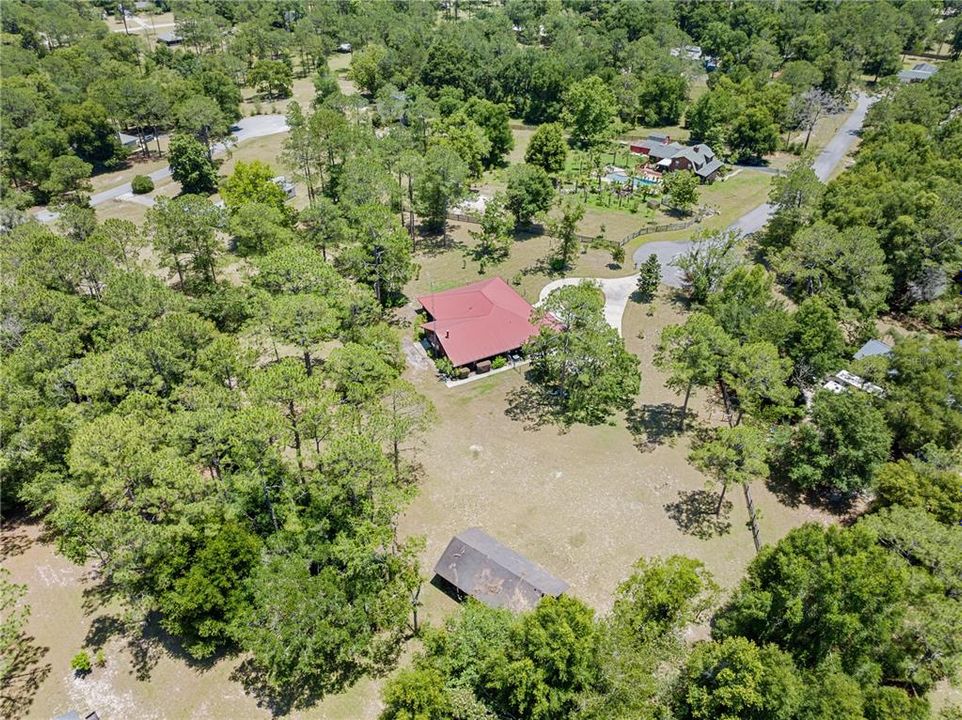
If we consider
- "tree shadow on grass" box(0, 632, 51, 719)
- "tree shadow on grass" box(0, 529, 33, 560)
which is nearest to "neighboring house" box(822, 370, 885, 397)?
"tree shadow on grass" box(0, 632, 51, 719)

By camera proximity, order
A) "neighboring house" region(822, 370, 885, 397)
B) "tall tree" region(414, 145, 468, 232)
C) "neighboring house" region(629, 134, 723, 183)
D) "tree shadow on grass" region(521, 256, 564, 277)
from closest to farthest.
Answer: "neighboring house" region(822, 370, 885, 397), "tree shadow on grass" region(521, 256, 564, 277), "tall tree" region(414, 145, 468, 232), "neighboring house" region(629, 134, 723, 183)

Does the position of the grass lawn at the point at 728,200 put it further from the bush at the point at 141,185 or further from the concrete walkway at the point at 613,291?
the bush at the point at 141,185

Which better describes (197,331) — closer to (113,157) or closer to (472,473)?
(472,473)

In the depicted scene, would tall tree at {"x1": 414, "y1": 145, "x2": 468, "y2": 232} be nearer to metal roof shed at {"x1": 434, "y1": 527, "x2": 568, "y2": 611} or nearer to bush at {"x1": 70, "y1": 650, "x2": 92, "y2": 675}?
metal roof shed at {"x1": 434, "y1": 527, "x2": 568, "y2": 611}

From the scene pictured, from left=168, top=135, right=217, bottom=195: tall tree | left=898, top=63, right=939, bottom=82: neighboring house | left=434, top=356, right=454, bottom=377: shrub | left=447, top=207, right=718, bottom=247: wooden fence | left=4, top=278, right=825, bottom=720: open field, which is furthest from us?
left=898, top=63, right=939, bottom=82: neighboring house

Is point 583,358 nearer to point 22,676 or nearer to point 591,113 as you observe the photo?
point 22,676

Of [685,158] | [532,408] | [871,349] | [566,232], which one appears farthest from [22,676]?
[685,158]

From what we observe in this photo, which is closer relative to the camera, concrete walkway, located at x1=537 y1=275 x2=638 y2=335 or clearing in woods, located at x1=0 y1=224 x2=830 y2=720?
clearing in woods, located at x1=0 y1=224 x2=830 y2=720

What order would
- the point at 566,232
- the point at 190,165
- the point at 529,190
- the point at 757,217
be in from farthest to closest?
1. the point at 190,165
2. the point at 757,217
3. the point at 529,190
4. the point at 566,232

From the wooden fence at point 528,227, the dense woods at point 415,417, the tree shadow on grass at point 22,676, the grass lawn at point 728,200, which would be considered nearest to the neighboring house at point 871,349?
the dense woods at point 415,417
